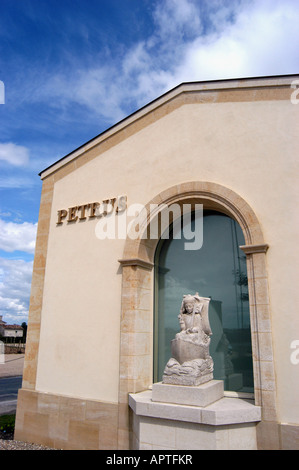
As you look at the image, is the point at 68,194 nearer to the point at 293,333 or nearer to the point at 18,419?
the point at 18,419

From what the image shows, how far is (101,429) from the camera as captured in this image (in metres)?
7.57

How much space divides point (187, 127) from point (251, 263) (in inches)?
151

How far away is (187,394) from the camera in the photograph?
19.9ft

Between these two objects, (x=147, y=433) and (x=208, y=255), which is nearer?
(x=147, y=433)

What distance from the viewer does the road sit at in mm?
12433

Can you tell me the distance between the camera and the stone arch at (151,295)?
6.38 metres

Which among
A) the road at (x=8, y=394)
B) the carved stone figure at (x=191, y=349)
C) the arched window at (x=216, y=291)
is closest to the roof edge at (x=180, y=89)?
the arched window at (x=216, y=291)

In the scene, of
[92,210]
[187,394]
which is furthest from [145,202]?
[187,394]

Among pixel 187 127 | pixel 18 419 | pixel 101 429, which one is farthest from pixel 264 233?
pixel 18 419

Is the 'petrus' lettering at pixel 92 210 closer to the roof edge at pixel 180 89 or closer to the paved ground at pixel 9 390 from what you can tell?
the roof edge at pixel 180 89

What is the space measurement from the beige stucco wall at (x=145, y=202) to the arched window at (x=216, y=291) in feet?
3.64

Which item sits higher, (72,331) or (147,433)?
(72,331)

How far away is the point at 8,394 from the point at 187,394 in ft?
41.1

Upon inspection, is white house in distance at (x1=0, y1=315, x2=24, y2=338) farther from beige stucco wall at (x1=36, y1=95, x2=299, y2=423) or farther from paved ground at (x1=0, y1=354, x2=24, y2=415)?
beige stucco wall at (x1=36, y1=95, x2=299, y2=423)
